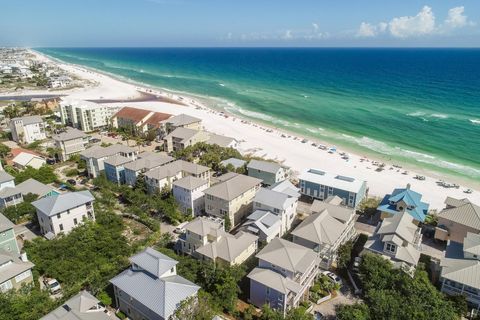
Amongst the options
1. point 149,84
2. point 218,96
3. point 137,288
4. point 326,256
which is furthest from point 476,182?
point 149,84

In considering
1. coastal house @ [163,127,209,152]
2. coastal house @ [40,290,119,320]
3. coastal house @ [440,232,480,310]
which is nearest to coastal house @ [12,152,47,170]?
coastal house @ [163,127,209,152]

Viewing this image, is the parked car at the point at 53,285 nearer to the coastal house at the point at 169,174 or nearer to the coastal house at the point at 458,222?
the coastal house at the point at 169,174

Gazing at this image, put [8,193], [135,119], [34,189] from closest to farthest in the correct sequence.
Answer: [8,193] < [34,189] < [135,119]

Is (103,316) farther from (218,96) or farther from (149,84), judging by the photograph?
(149,84)

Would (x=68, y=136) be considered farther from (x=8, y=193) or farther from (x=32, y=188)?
(x=8, y=193)

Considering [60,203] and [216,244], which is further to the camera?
[60,203]

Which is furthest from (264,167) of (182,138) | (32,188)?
(32,188)

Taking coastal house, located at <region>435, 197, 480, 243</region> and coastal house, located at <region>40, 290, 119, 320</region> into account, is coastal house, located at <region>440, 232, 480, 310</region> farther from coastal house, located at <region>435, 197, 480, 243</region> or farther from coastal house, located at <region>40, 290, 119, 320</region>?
coastal house, located at <region>40, 290, 119, 320</region>
